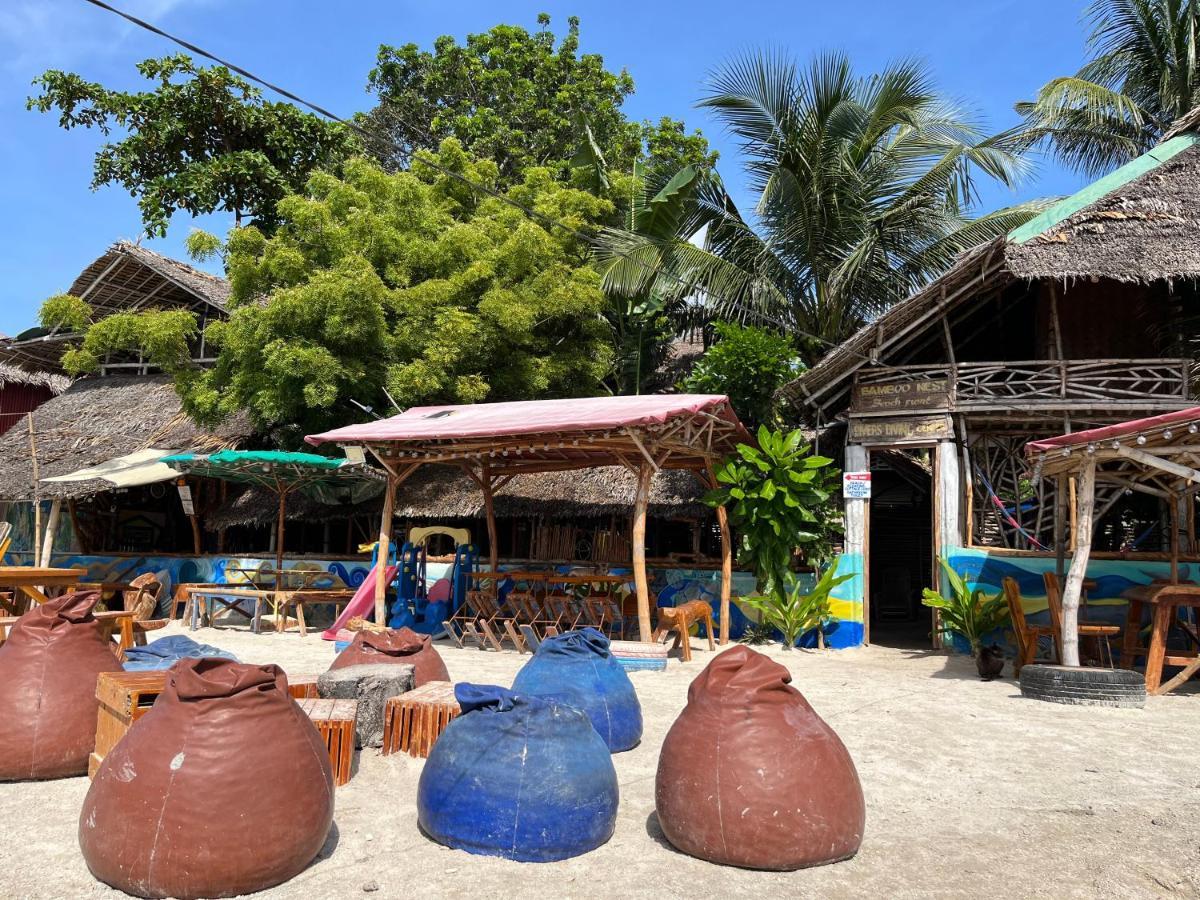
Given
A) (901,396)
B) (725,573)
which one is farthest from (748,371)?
(725,573)

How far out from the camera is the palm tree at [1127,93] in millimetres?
17750

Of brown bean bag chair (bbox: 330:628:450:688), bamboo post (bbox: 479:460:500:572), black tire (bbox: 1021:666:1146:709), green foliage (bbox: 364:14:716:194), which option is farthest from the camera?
green foliage (bbox: 364:14:716:194)

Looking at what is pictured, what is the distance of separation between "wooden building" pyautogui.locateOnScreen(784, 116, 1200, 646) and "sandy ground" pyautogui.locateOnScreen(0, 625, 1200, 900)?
201 inches

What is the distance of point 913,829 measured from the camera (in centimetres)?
445

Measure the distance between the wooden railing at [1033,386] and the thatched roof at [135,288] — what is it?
48.4 feet

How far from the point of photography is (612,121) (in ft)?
78.4

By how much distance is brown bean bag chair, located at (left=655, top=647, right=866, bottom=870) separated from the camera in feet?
12.5

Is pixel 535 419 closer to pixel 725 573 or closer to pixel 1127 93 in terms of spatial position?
pixel 725 573

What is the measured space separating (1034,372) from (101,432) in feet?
58.2

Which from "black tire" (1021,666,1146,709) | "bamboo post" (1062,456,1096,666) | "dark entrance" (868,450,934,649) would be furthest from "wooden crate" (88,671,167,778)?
"dark entrance" (868,450,934,649)

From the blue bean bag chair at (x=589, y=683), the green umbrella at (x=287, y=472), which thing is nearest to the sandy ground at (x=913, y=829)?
the blue bean bag chair at (x=589, y=683)

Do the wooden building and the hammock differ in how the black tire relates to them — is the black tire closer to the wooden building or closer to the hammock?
the wooden building

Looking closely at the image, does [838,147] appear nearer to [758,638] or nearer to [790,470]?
[790,470]

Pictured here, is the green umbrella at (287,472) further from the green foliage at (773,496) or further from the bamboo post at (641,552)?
the green foliage at (773,496)
